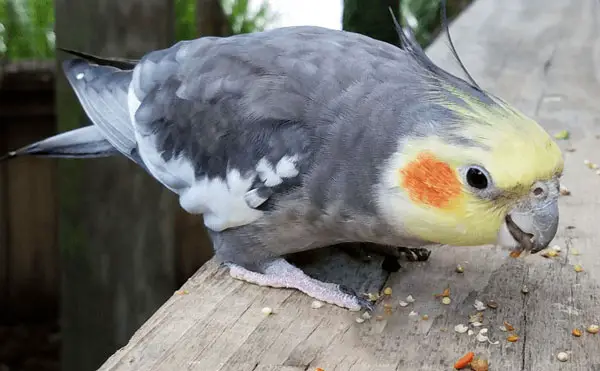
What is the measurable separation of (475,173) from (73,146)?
105 centimetres

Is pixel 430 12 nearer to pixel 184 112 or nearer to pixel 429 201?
pixel 184 112

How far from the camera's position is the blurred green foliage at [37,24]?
10.4ft

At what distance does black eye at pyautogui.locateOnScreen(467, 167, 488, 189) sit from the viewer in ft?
4.34

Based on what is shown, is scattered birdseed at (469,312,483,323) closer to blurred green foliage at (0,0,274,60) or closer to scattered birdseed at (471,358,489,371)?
scattered birdseed at (471,358,489,371)

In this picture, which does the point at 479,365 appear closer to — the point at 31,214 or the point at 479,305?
the point at 479,305

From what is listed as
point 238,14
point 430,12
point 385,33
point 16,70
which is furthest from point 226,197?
point 430,12

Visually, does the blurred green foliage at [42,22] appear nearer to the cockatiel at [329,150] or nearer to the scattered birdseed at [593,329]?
the cockatiel at [329,150]

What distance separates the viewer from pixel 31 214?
124 inches

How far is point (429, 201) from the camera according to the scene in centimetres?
138

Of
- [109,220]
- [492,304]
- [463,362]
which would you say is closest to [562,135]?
[492,304]

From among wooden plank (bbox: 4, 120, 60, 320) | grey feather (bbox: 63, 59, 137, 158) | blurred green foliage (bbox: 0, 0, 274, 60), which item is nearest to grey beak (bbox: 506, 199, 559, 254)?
grey feather (bbox: 63, 59, 137, 158)

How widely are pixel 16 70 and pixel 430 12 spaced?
6.07 feet

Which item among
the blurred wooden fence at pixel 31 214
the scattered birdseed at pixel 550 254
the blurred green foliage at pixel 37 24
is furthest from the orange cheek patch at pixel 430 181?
the blurred green foliage at pixel 37 24

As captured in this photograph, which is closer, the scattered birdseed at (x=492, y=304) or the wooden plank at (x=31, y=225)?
the scattered birdseed at (x=492, y=304)
